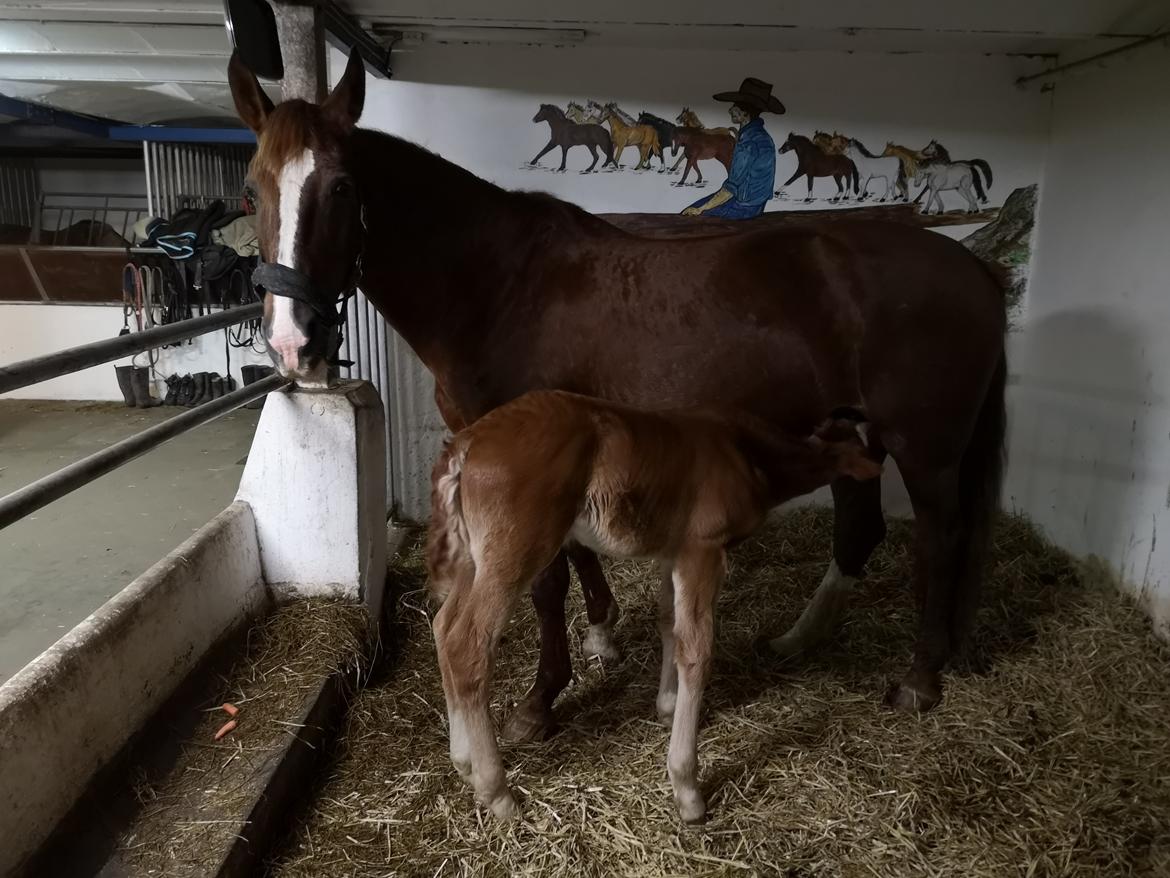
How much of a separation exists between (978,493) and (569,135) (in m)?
2.60

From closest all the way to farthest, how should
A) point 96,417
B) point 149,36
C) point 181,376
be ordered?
point 149,36 → point 96,417 → point 181,376

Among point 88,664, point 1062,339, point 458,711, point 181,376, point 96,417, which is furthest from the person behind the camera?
point 181,376

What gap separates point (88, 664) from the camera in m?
1.81

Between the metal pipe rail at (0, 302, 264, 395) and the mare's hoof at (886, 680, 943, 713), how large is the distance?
8.32ft

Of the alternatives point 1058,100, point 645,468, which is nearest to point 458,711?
point 645,468

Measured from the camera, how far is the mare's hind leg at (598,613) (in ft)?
8.96

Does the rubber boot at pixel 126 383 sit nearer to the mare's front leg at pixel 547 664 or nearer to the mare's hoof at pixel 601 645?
the mare's hoof at pixel 601 645

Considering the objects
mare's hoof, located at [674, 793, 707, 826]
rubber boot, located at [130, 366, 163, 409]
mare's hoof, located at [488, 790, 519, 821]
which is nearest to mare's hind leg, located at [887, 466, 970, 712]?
mare's hoof, located at [674, 793, 707, 826]

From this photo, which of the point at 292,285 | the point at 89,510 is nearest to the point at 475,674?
the point at 292,285

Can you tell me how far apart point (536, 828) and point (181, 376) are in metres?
7.22

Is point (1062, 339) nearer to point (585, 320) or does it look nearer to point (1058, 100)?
point (1058, 100)

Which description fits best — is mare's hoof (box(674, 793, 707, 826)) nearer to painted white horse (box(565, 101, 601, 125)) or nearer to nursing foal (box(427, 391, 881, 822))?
nursing foal (box(427, 391, 881, 822))

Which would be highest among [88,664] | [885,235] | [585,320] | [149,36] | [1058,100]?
[149,36]

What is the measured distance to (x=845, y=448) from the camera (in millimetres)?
2100
